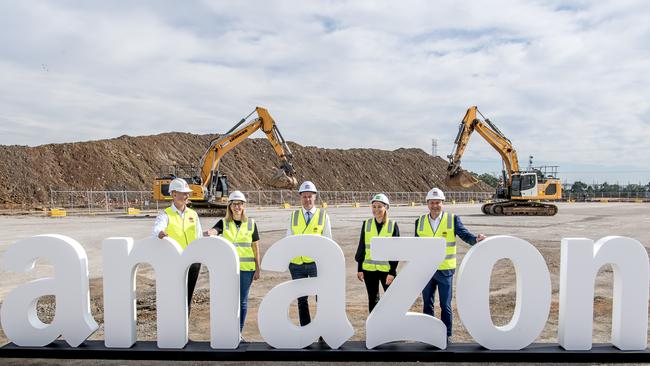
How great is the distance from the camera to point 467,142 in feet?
100.0

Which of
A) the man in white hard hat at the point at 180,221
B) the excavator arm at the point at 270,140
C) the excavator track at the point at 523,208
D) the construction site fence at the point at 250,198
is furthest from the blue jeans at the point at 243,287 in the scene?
the construction site fence at the point at 250,198

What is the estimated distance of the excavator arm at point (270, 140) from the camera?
87.6 feet

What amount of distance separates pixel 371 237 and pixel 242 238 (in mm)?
1518

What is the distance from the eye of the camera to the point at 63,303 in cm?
572

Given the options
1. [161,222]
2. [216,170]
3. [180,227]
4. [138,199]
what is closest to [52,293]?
[161,222]

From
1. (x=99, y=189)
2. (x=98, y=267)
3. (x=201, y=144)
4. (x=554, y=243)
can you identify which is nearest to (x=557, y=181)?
(x=554, y=243)

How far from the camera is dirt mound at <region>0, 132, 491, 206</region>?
4747 centimetres

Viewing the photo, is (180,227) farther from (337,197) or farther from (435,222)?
(337,197)

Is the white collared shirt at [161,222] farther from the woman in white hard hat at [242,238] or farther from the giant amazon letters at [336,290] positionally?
the woman in white hard hat at [242,238]

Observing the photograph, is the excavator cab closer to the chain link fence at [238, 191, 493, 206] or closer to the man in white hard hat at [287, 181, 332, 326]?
the chain link fence at [238, 191, 493, 206]

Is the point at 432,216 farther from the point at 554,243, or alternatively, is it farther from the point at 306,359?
the point at 554,243

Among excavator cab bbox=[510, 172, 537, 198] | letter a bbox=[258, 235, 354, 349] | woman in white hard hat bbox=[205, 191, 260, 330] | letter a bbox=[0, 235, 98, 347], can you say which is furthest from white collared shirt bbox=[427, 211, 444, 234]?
excavator cab bbox=[510, 172, 537, 198]

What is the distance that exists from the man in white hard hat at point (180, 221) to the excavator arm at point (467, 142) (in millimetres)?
25267

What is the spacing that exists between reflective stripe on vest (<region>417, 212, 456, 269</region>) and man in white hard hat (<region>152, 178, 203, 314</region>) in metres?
2.79
